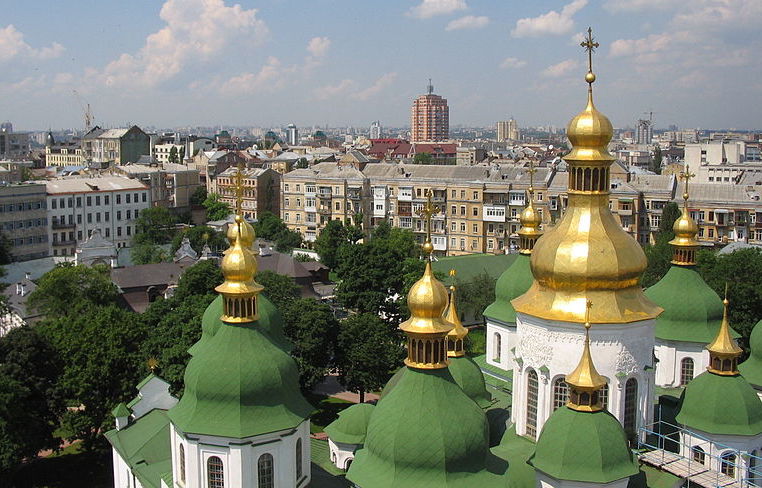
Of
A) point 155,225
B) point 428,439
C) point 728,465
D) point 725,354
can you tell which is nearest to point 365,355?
point 728,465

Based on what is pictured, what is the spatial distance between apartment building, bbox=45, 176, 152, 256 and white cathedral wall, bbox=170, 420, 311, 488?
61630 millimetres

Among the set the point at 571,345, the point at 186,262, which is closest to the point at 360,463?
the point at 571,345

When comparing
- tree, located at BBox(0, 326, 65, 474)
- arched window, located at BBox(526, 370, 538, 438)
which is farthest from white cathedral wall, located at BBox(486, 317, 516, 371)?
tree, located at BBox(0, 326, 65, 474)

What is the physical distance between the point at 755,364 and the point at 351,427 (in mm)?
13039

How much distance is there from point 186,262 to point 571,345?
4094 centimetres

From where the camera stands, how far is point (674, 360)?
27.1 meters

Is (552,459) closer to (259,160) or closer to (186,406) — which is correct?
(186,406)

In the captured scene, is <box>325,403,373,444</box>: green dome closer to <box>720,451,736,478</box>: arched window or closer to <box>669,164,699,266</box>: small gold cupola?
<box>720,451,736,478</box>: arched window

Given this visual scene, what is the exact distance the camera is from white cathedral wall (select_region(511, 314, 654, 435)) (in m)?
20.1

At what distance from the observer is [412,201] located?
264 ft

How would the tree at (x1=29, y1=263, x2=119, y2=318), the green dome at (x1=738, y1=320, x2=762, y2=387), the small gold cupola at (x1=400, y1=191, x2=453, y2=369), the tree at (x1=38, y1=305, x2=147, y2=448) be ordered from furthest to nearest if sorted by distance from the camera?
the tree at (x1=29, y1=263, x2=119, y2=318) → the tree at (x1=38, y1=305, x2=147, y2=448) → the green dome at (x1=738, y1=320, x2=762, y2=387) → the small gold cupola at (x1=400, y1=191, x2=453, y2=369)

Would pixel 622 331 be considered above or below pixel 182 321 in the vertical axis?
above

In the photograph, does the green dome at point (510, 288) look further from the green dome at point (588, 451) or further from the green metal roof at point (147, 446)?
the green metal roof at point (147, 446)

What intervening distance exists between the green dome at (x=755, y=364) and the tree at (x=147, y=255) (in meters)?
48.2
